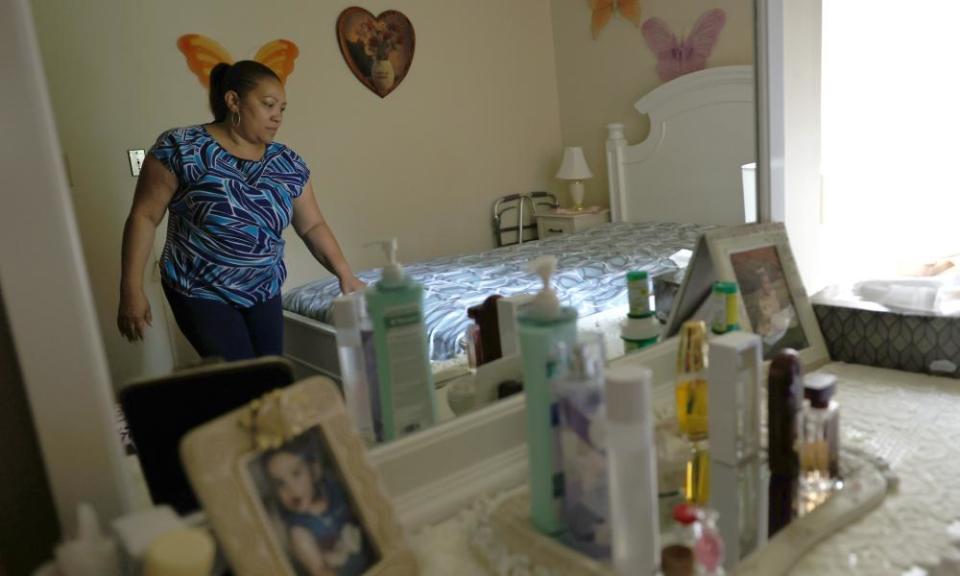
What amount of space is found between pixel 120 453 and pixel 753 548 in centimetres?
62

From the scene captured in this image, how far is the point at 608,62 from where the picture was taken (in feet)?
4.11

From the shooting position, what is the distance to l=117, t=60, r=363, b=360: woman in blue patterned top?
2.42 ft

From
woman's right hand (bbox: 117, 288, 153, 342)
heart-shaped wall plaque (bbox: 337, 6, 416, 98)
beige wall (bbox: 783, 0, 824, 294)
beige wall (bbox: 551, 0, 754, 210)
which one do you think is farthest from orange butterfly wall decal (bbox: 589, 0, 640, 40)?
woman's right hand (bbox: 117, 288, 153, 342)

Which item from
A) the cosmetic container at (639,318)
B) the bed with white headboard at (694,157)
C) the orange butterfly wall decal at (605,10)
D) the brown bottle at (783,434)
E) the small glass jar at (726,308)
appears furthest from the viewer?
the bed with white headboard at (694,157)

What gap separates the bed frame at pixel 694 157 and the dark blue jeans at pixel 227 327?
28.0 inches

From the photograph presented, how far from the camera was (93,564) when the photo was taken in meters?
0.54

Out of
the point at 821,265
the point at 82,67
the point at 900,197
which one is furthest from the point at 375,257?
the point at 900,197

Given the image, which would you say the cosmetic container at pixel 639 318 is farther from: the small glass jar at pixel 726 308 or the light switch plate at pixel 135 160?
the light switch plate at pixel 135 160

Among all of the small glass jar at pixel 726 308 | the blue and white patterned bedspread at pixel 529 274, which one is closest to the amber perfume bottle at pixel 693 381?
the small glass jar at pixel 726 308

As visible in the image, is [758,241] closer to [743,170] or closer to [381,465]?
[743,170]

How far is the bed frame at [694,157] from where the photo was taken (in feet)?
4.38

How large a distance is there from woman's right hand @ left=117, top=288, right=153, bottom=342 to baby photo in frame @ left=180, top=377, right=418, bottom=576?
214 millimetres

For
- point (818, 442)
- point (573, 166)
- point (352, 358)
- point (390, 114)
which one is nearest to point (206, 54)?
point (390, 114)

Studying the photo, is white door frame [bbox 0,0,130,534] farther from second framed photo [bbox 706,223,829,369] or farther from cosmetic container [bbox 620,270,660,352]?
second framed photo [bbox 706,223,829,369]
